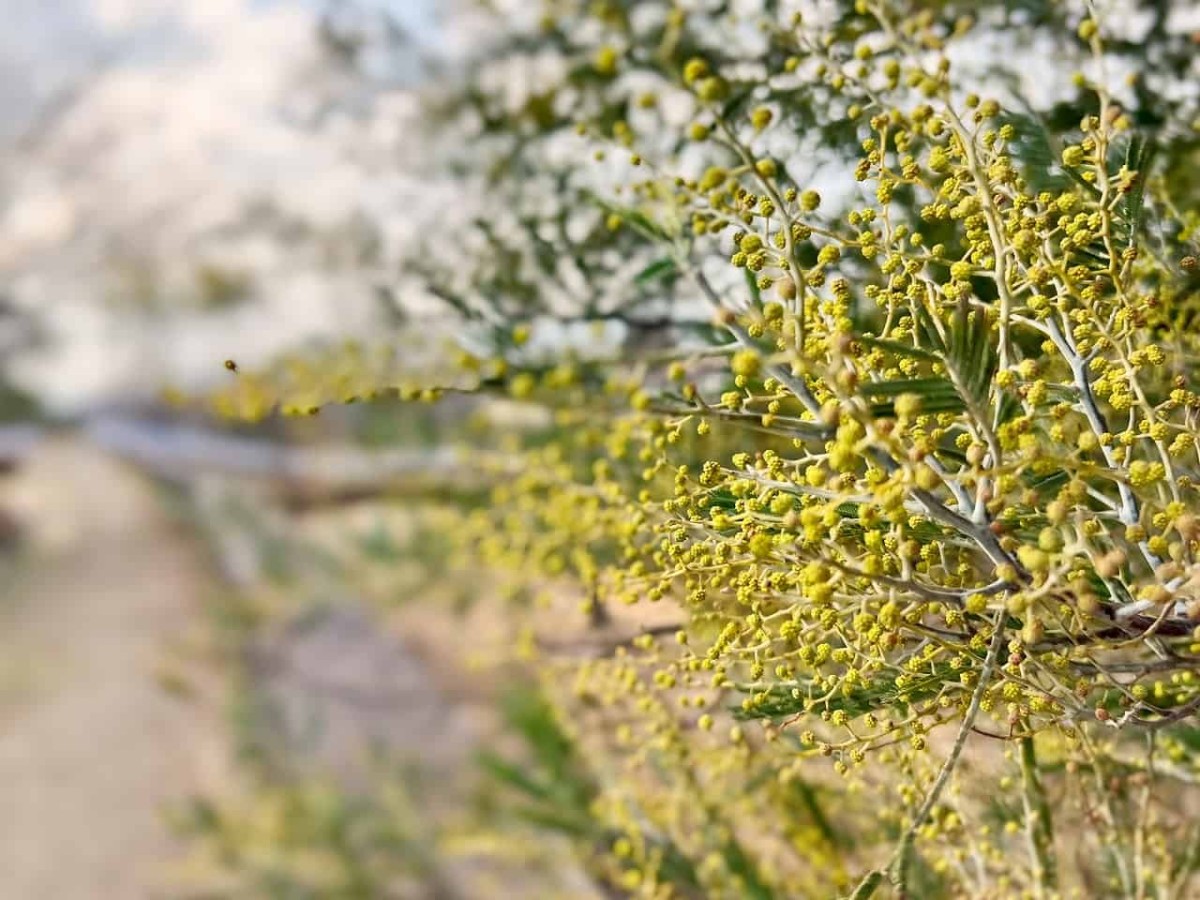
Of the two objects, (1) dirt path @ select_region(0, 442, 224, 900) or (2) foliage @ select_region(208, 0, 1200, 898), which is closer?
(2) foliage @ select_region(208, 0, 1200, 898)

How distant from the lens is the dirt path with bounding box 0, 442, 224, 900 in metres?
1.72

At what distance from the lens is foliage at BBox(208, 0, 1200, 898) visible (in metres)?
0.34

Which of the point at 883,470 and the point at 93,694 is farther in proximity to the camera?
the point at 93,694

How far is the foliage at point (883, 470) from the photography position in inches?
13.4

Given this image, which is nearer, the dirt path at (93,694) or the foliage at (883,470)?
the foliage at (883,470)

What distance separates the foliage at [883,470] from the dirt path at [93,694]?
4.55 feet

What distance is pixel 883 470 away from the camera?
0.32 m

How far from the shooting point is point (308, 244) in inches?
88.8

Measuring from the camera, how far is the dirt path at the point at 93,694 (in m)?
1.72

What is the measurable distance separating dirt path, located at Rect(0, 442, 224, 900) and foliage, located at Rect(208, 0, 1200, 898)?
54.6 inches

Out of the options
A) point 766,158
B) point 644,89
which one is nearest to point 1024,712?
point 766,158

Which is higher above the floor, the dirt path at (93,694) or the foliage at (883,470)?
the foliage at (883,470)

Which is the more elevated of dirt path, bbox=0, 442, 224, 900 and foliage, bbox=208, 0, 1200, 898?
foliage, bbox=208, 0, 1200, 898

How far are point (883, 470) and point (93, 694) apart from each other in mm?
2242
